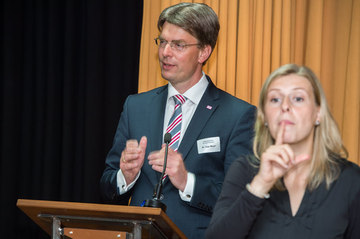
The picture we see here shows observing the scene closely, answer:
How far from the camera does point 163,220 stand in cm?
236

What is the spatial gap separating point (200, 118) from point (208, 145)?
0.62 feet

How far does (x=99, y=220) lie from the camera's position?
246 cm

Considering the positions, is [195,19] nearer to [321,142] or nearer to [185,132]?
[185,132]

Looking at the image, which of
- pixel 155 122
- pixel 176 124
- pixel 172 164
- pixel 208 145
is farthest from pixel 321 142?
pixel 155 122

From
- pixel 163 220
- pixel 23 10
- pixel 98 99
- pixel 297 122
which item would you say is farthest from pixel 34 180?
pixel 297 122

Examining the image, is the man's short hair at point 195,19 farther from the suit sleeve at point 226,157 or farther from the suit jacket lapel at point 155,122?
the suit sleeve at point 226,157

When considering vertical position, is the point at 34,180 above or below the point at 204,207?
below

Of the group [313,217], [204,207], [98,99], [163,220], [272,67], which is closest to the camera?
[313,217]

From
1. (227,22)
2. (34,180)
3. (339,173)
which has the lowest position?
(34,180)

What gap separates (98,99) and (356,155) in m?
2.08

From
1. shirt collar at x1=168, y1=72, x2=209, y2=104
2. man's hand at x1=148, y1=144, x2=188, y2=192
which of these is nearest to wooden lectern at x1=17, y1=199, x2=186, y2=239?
man's hand at x1=148, y1=144, x2=188, y2=192

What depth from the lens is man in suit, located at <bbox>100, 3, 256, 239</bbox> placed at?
3078 mm

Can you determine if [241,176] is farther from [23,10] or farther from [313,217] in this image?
[23,10]

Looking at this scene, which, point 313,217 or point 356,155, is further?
point 356,155
